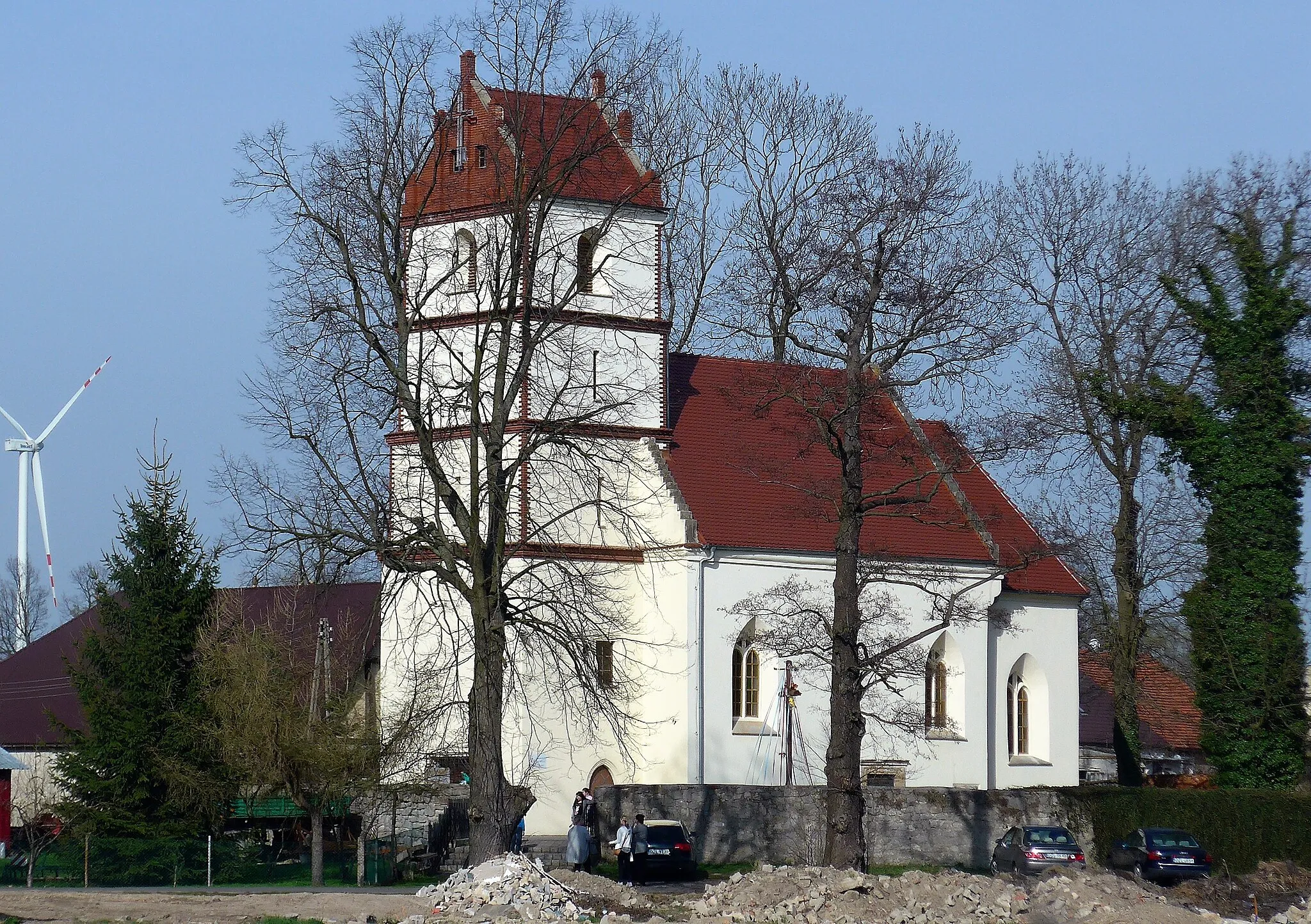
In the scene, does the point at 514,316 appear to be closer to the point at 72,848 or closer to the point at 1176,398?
the point at 72,848

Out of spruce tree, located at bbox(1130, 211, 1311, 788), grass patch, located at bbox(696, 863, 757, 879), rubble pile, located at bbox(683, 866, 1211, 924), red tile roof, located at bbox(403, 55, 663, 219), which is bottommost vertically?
grass patch, located at bbox(696, 863, 757, 879)

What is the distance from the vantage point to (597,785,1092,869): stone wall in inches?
1388

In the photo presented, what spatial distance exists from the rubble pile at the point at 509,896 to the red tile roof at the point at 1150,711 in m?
34.3

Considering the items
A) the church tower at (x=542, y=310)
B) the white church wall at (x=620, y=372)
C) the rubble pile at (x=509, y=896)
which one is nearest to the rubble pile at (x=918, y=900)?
the rubble pile at (x=509, y=896)

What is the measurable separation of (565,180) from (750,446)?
14048mm

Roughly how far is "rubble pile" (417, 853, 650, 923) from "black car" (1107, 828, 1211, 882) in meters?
13.3

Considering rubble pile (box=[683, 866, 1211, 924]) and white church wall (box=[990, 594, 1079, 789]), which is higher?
white church wall (box=[990, 594, 1079, 789])

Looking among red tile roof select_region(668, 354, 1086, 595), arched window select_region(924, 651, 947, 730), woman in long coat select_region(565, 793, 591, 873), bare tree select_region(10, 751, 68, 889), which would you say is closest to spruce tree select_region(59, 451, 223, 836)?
bare tree select_region(10, 751, 68, 889)

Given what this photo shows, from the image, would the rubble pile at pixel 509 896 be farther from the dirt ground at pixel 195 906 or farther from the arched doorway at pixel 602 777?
the arched doorway at pixel 602 777

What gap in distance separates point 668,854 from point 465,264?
39.4ft

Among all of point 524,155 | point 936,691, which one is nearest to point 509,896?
point 524,155

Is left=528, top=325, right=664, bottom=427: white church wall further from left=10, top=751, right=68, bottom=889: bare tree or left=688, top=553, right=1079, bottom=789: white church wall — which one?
left=10, top=751, right=68, bottom=889: bare tree

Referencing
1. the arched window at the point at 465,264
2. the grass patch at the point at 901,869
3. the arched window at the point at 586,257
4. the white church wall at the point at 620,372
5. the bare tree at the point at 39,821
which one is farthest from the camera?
the white church wall at the point at 620,372

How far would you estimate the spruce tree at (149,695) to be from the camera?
1278 inches
